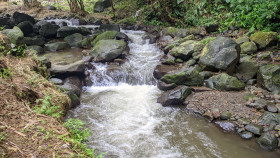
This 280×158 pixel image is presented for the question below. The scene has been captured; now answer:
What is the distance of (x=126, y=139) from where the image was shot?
518cm

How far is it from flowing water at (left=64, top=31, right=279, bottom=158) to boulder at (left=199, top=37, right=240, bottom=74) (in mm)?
2256

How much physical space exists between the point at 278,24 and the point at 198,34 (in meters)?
3.73

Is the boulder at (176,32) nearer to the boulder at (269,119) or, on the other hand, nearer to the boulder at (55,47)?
the boulder at (55,47)

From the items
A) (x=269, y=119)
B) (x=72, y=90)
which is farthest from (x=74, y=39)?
(x=269, y=119)

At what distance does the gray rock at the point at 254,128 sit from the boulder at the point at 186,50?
4.47 meters

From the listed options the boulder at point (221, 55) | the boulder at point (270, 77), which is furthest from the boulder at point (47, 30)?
the boulder at point (270, 77)

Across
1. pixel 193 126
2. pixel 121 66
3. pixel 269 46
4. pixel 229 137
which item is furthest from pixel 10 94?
pixel 269 46

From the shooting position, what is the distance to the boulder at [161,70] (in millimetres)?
8359

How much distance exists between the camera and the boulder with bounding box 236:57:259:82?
722 cm

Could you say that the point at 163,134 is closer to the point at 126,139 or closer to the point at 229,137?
the point at 126,139

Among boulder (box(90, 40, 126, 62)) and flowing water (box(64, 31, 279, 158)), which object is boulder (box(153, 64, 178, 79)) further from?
boulder (box(90, 40, 126, 62))

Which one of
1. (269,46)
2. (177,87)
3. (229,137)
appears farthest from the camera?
(269,46)

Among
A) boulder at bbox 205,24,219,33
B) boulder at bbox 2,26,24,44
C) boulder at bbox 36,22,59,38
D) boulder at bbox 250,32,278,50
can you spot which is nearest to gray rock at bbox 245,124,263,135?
boulder at bbox 250,32,278,50

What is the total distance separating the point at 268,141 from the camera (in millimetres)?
4715
